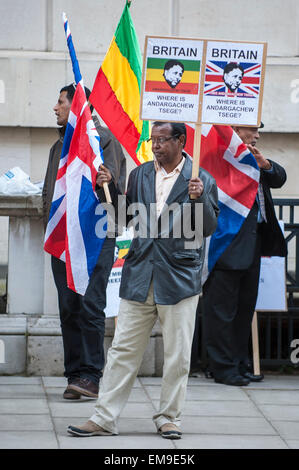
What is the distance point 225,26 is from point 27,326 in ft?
13.7

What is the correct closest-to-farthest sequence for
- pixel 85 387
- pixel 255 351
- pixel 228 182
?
pixel 85 387, pixel 228 182, pixel 255 351

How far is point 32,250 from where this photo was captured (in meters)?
8.15

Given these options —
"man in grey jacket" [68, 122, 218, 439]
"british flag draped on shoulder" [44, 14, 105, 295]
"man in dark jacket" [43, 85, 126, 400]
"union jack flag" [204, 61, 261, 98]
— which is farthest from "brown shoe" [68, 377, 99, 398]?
"union jack flag" [204, 61, 261, 98]

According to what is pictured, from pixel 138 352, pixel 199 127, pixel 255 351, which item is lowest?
pixel 255 351

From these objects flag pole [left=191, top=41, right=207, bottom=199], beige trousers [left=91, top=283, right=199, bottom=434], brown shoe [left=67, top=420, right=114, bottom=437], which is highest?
flag pole [left=191, top=41, right=207, bottom=199]

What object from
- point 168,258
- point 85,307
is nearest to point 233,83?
point 168,258

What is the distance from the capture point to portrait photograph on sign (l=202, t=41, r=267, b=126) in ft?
20.7

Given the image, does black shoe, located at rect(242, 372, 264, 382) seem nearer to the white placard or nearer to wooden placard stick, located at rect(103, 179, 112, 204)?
the white placard

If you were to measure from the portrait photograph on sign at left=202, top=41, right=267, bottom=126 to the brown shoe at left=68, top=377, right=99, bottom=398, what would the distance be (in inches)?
84.9

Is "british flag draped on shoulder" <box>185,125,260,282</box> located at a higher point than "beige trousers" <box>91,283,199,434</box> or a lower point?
higher

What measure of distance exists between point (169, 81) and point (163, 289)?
1.28m

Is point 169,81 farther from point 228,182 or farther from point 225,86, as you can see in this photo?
point 228,182

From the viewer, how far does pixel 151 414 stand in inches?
269
